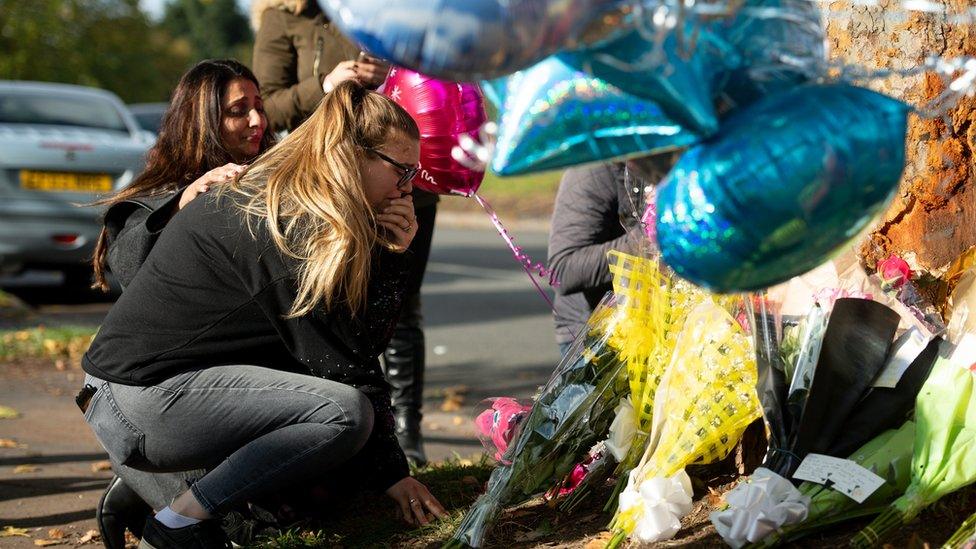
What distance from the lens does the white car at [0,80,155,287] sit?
8.71m

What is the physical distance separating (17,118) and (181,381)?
7.13 metres

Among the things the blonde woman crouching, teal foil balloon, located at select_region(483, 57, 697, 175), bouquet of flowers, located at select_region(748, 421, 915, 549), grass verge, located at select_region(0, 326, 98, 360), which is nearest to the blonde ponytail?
the blonde woman crouching

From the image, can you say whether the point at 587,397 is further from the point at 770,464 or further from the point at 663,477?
the point at 770,464

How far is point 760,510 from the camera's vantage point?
2.61m

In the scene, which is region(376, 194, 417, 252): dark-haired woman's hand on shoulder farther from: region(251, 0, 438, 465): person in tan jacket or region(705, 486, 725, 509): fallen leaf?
region(705, 486, 725, 509): fallen leaf

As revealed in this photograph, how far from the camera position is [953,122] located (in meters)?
3.20

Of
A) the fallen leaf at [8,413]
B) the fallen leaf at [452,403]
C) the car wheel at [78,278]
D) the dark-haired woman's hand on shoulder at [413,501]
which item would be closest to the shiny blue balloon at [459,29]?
the dark-haired woman's hand on shoulder at [413,501]

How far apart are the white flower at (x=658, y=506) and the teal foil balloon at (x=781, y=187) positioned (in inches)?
31.9

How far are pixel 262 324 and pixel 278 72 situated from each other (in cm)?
151

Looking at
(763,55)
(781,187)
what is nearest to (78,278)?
(763,55)

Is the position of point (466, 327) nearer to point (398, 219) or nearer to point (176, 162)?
point (176, 162)

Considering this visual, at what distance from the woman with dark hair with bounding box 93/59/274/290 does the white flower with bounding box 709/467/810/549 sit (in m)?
1.93

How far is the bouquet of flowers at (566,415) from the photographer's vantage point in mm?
3100

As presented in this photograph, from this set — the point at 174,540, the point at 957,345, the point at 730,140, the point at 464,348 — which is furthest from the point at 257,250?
the point at 464,348
